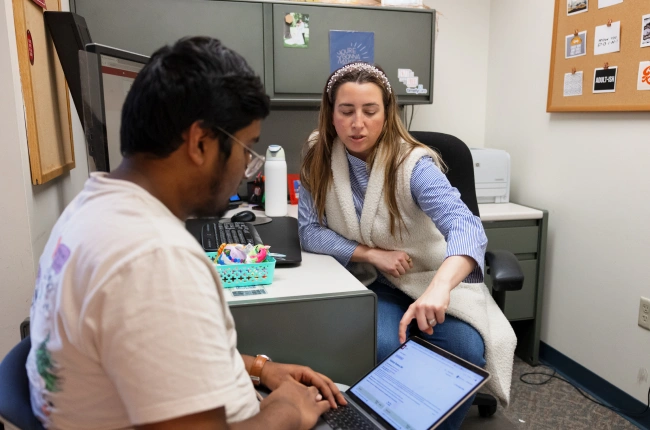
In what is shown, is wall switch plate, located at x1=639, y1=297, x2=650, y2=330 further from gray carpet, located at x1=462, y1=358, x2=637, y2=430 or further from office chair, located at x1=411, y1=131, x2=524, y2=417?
office chair, located at x1=411, y1=131, x2=524, y2=417

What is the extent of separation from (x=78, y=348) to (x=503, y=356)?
116cm

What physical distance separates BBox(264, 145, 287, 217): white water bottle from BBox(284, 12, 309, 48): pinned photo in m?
0.56

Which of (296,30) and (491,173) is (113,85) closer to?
(296,30)

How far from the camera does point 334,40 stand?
2.25 meters

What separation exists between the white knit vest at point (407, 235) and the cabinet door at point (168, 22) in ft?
2.71

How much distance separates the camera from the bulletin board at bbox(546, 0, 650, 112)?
182 cm

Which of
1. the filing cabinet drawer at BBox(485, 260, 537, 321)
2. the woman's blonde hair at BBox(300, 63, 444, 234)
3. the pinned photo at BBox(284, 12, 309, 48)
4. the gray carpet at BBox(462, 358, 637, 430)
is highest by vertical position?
the pinned photo at BBox(284, 12, 309, 48)

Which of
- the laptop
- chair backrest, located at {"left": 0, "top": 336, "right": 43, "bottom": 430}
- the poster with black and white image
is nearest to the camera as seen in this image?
chair backrest, located at {"left": 0, "top": 336, "right": 43, "bottom": 430}

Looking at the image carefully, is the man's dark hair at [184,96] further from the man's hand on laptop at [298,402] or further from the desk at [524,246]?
the desk at [524,246]

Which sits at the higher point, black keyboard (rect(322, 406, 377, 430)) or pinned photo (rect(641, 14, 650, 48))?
pinned photo (rect(641, 14, 650, 48))

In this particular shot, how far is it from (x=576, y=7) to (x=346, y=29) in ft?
3.09

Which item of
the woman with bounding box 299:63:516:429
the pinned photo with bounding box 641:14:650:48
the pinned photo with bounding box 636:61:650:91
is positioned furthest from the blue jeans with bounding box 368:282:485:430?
the pinned photo with bounding box 641:14:650:48

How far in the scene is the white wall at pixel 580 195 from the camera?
191 centimetres

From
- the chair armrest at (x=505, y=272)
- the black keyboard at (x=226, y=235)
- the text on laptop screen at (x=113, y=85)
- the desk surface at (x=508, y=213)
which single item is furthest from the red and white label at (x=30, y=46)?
the desk surface at (x=508, y=213)
